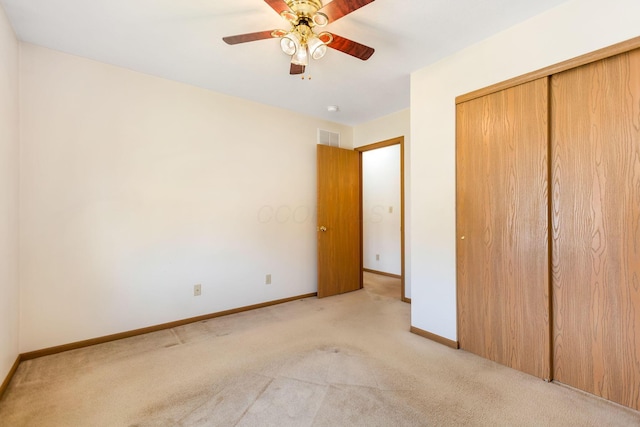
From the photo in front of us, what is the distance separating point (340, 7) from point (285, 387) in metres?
2.33

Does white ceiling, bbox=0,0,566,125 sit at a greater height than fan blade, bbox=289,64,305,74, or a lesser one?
greater

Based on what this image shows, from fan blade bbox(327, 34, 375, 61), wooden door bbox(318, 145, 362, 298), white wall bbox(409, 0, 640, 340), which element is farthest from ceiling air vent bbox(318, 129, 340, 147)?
fan blade bbox(327, 34, 375, 61)

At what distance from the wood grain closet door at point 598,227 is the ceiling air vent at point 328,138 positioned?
2.73 meters

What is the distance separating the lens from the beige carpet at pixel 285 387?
65.3 inches

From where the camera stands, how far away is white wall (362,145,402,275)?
5.39m

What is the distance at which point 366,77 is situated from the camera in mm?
2889

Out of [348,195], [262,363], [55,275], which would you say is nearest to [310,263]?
[348,195]

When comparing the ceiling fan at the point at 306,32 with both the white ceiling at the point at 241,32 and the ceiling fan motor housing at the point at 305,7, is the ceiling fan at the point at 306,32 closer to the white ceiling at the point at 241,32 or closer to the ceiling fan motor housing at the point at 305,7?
the ceiling fan motor housing at the point at 305,7

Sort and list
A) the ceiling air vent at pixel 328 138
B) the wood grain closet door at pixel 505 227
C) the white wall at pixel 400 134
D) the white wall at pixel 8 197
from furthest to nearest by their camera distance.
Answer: the ceiling air vent at pixel 328 138 → the white wall at pixel 400 134 → the wood grain closet door at pixel 505 227 → the white wall at pixel 8 197

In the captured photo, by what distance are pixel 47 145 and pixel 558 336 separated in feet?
13.6

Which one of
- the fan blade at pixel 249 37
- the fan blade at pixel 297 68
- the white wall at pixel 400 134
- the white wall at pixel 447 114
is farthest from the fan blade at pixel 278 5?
the white wall at pixel 400 134

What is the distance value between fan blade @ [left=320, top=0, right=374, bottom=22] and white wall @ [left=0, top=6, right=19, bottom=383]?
7.00 feet

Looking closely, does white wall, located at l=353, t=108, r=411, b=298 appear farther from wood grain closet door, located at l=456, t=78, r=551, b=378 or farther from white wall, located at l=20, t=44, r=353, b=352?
wood grain closet door, located at l=456, t=78, r=551, b=378

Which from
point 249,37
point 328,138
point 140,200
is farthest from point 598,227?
point 140,200
